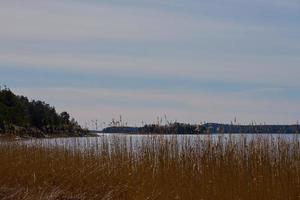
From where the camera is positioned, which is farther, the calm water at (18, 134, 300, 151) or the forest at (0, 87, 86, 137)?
the forest at (0, 87, 86, 137)

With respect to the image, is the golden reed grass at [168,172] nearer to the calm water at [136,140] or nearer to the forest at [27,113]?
the calm water at [136,140]

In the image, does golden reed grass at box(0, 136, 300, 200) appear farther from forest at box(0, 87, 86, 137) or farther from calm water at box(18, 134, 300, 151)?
forest at box(0, 87, 86, 137)

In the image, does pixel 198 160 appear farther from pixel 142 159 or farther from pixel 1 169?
pixel 1 169

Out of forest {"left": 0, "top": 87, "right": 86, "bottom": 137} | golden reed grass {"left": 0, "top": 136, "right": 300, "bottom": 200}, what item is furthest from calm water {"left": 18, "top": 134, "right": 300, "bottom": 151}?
forest {"left": 0, "top": 87, "right": 86, "bottom": 137}

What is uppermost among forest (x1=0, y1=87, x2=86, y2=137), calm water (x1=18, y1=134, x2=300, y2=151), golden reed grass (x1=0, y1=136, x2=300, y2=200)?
forest (x1=0, y1=87, x2=86, y2=137)

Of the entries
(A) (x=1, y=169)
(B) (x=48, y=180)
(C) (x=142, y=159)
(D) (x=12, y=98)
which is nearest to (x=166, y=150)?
(C) (x=142, y=159)

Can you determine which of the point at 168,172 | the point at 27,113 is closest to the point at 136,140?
the point at 168,172

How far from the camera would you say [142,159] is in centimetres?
1203

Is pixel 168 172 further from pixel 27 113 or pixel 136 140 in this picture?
pixel 27 113

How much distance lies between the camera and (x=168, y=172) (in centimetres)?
1104

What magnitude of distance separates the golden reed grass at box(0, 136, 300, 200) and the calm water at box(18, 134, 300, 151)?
3cm

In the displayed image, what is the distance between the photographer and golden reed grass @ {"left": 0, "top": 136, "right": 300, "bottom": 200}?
973cm

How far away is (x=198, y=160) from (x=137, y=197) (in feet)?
3.92

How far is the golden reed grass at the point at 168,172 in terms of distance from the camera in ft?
31.9
